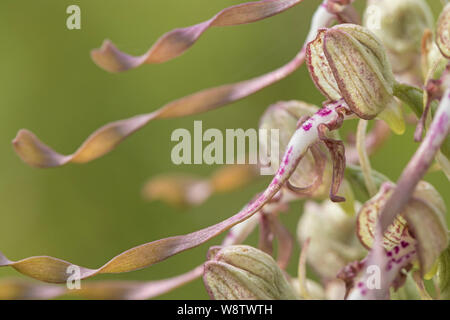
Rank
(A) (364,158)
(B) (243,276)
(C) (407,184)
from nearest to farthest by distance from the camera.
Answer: (C) (407,184) < (B) (243,276) < (A) (364,158)

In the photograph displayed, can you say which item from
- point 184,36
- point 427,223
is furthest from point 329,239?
point 427,223

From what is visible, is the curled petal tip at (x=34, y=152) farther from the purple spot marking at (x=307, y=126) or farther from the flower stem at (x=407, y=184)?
the flower stem at (x=407, y=184)

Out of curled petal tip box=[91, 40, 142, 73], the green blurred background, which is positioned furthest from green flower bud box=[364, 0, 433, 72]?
the green blurred background

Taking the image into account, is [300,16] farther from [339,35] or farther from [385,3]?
[339,35]

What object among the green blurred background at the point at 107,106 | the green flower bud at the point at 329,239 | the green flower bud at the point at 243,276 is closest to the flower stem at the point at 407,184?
the green flower bud at the point at 243,276

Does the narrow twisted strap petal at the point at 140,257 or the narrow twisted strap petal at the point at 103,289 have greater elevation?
the narrow twisted strap petal at the point at 140,257

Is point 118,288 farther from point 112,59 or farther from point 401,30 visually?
point 401,30
